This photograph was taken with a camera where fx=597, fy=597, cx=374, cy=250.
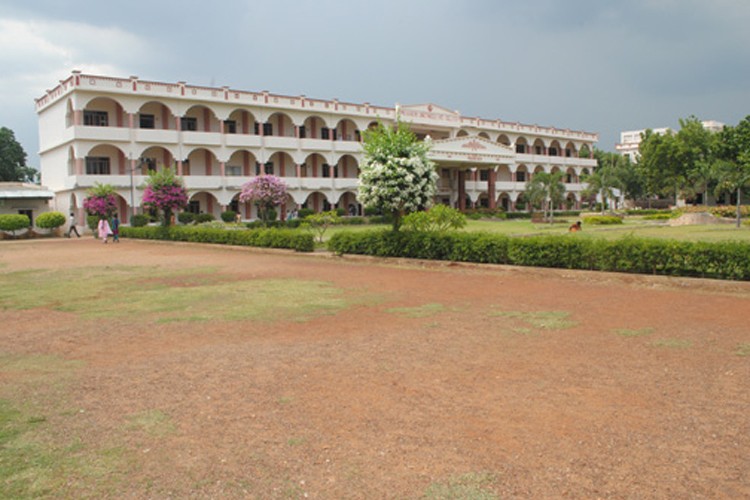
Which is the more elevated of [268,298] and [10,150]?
[10,150]

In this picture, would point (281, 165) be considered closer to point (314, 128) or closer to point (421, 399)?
point (314, 128)

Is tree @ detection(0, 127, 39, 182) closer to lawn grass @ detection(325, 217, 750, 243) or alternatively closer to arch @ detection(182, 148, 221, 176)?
arch @ detection(182, 148, 221, 176)

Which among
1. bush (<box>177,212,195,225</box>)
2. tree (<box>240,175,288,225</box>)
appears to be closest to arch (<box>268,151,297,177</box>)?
bush (<box>177,212,195,225</box>)

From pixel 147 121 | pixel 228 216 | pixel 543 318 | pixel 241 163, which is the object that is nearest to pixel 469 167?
pixel 241 163

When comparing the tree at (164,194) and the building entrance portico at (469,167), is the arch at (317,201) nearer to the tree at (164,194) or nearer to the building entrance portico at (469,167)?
the building entrance portico at (469,167)

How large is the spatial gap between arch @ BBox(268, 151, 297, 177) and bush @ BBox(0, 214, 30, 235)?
1519cm

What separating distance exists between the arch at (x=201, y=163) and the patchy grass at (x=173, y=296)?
86.3ft

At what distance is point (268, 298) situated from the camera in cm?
955

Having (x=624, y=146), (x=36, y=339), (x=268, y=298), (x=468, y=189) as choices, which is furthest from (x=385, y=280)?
(x=624, y=146)

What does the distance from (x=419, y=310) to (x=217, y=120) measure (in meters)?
35.0

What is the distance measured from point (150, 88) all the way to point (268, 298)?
3022 cm

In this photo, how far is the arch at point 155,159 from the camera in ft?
121

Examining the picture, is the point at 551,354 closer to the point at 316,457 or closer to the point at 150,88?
the point at 316,457

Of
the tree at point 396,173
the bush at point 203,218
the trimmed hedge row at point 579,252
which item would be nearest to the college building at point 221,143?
the bush at point 203,218
